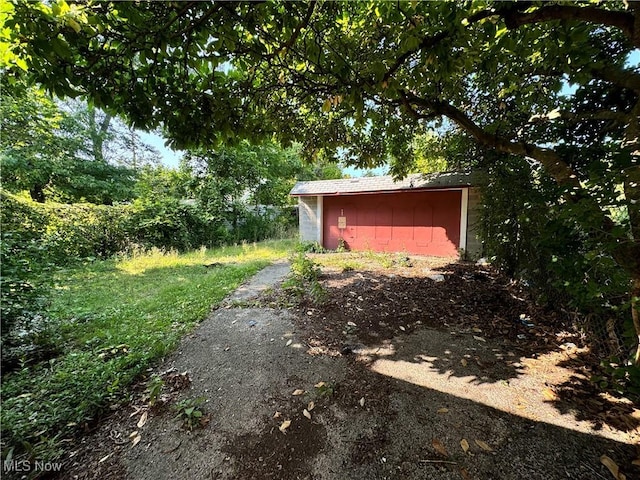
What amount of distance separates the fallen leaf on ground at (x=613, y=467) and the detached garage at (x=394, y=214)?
249 inches

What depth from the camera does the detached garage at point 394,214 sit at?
775cm

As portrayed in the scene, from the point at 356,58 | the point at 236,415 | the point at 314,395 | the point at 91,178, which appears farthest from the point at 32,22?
the point at 91,178

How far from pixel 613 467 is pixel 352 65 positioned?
12.3 ft

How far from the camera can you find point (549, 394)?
232cm

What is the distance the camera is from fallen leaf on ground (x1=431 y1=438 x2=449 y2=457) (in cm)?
179

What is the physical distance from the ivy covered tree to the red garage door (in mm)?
4350

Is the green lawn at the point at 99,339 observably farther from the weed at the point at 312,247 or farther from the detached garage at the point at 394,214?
the detached garage at the point at 394,214

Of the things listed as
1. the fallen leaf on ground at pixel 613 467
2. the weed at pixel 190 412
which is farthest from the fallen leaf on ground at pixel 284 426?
the fallen leaf on ground at pixel 613 467

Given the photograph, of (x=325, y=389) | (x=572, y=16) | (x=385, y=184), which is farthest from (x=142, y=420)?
(x=385, y=184)

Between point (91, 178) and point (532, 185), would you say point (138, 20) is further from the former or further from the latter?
point (91, 178)

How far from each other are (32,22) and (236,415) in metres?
3.02

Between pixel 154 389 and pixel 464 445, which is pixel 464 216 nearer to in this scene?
pixel 464 445

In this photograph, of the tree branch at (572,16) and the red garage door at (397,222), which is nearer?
the tree branch at (572,16)

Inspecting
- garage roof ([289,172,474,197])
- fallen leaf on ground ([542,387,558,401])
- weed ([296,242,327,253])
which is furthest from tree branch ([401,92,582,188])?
weed ([296,242,327,253])
